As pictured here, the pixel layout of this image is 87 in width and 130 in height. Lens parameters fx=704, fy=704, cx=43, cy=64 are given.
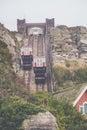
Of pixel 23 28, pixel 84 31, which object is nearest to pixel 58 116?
pixel 84 31

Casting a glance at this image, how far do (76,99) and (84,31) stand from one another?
214 ft

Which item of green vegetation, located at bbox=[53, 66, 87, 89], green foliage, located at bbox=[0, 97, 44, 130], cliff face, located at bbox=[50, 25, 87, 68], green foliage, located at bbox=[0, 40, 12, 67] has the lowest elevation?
green vegetation, located at bbox=[53, 66, 87, 89]

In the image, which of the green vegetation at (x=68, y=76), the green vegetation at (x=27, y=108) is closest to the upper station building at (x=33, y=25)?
the green vegetation at (x=68, y=76)

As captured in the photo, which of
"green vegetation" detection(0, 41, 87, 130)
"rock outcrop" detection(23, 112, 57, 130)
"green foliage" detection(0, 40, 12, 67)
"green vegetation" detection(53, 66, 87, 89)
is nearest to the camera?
"rock outcrop" detection(23, 112, 57, 130)

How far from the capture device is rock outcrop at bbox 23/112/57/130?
41.4 metres

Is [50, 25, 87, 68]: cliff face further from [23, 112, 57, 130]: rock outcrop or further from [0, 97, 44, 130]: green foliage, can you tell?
[23, 112, 57, 130]: rock outcrop

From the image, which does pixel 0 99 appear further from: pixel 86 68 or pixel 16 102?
pixel 86 68

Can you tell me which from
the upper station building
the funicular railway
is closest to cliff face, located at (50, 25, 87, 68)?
the funicular railway

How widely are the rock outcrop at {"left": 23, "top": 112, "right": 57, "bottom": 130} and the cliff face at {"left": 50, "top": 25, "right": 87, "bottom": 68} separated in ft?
166

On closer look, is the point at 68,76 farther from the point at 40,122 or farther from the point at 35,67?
the point at 40,122

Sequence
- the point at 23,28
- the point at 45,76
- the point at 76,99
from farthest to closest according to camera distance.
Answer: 1. the point at 23,28
2. the point at 45,76
3. the point at 76,99

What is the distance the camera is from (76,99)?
48406 mm

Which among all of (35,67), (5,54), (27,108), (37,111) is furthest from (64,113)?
(35,67)

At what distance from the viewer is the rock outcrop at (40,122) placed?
41406 millimetres
